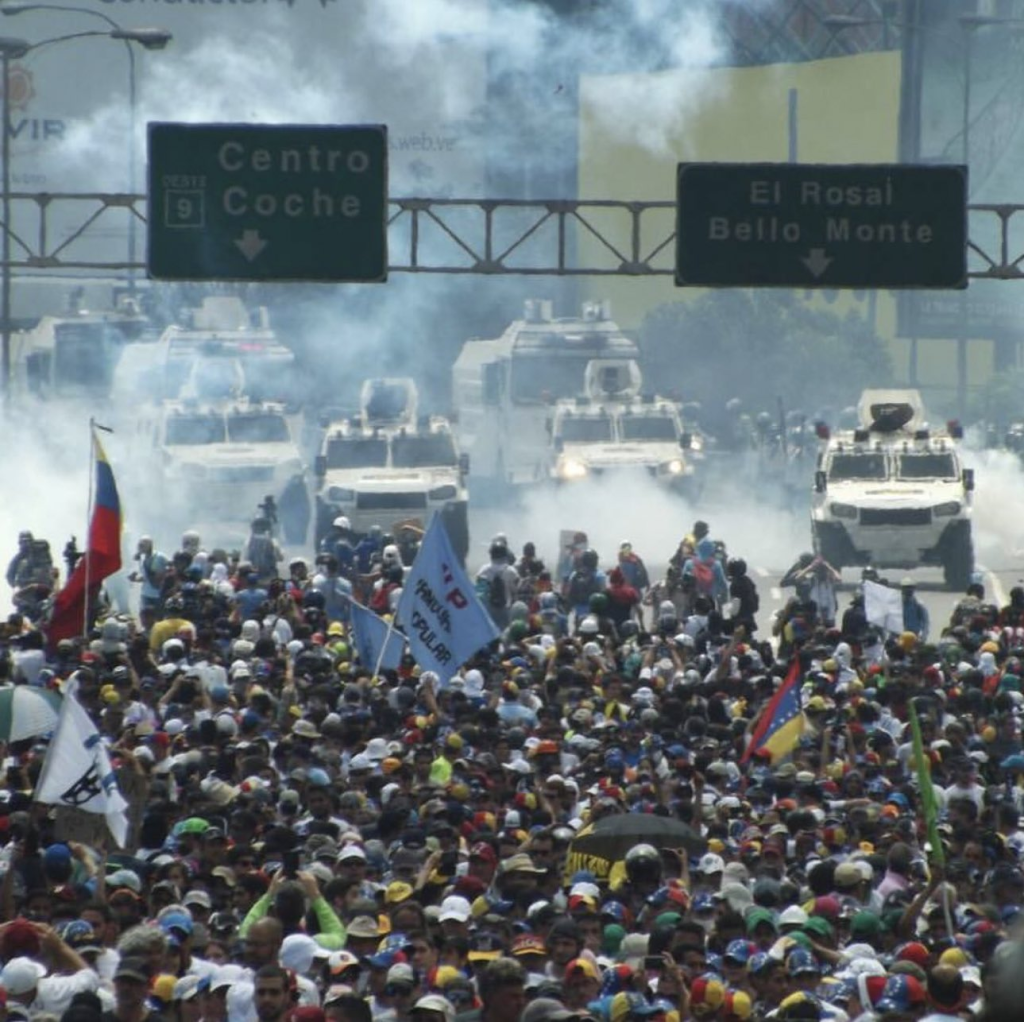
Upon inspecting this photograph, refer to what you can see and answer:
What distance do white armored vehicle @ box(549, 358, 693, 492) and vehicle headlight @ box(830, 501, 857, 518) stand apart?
16.9 feet

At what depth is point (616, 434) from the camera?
1587 inches

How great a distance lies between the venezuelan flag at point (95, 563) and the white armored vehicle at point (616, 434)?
66.8ft

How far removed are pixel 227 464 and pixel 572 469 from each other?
448 centimetres

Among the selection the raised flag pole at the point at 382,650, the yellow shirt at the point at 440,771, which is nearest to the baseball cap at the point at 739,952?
the yellow shirt at the point at 440,771

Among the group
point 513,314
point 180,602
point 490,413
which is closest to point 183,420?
point 490,413

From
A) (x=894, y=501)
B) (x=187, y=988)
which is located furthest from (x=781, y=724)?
(x=894, y=501)

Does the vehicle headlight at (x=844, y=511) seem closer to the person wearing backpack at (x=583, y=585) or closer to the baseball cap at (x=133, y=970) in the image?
the person wearing backpack at (x=583, y=585)

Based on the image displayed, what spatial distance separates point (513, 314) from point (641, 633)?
5406cm

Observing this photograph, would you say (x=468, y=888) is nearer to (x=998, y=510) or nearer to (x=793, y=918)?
(x=793, y=918)

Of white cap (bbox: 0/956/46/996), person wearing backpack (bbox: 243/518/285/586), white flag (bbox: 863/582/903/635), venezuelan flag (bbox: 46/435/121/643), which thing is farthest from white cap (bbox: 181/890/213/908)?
person wearing backpack (bbox: 243/518/285/586)

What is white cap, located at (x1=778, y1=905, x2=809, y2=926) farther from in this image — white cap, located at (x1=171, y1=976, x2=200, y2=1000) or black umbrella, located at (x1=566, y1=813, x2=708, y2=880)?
white cap, located at (x1=171, y1=976, x2=200, y2=1000)

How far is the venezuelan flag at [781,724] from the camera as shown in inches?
651

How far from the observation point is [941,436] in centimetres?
3553

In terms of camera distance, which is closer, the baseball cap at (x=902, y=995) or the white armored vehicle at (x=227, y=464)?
the baseball cap at (x=902, y=995)
